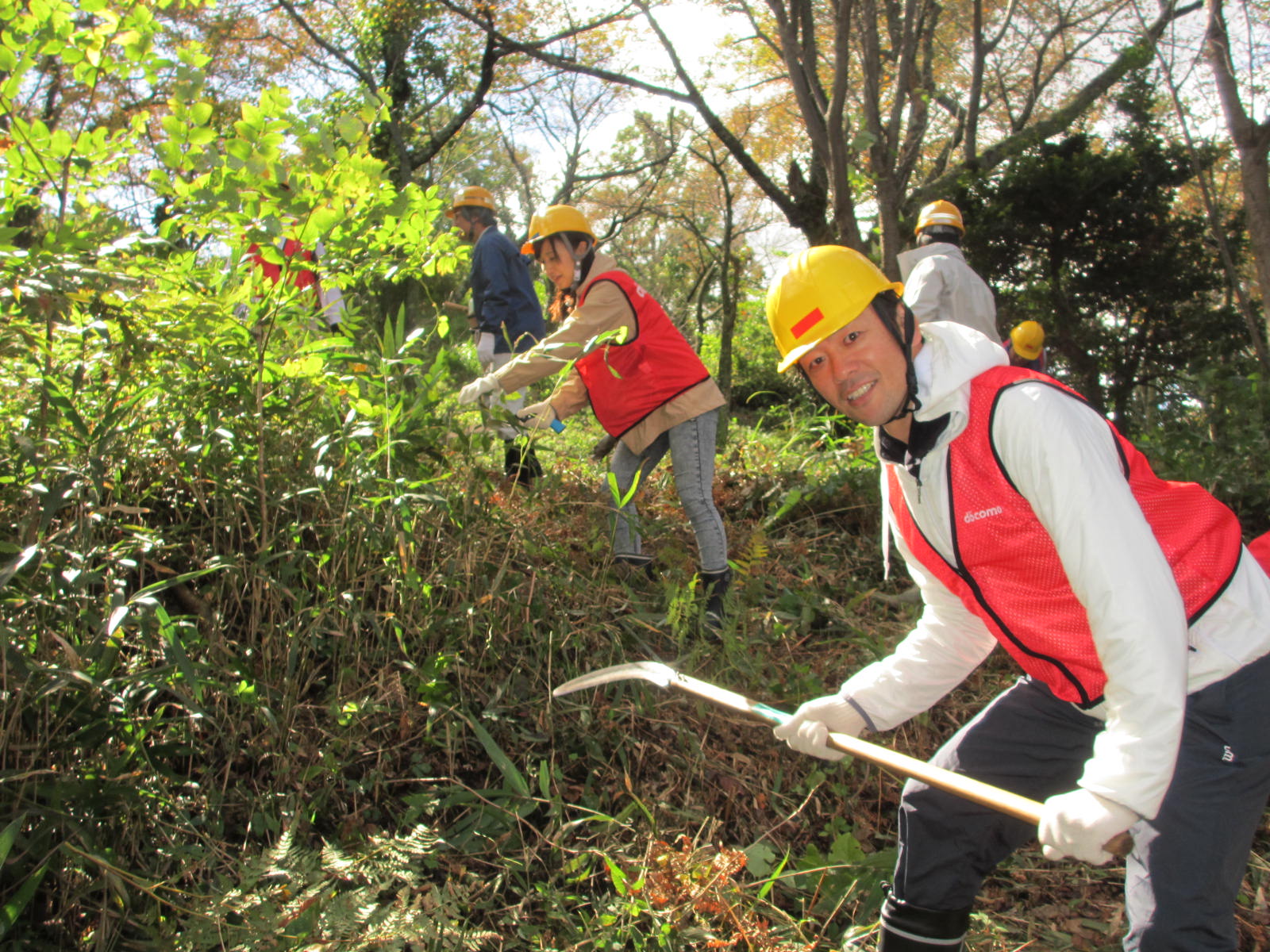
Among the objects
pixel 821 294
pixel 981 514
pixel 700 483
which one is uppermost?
pixel 821 294

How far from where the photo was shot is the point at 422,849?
2.33 m

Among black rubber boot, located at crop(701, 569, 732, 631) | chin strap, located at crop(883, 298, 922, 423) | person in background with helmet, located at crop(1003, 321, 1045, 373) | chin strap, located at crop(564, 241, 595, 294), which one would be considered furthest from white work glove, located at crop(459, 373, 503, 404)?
person in background with helmet, located at crop(1003, 321, 1045, 373)

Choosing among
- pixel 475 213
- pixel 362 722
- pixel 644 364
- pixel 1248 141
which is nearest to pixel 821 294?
pixel 362 722

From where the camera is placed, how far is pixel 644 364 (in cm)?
387

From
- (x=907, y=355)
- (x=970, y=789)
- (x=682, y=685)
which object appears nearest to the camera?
(x=970, y=789)

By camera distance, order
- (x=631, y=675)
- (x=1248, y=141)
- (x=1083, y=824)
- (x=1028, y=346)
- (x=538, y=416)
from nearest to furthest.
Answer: (x=1083, y=824) < (x=631, y=675) < (x=538, y=416) < (x=1248, y=141) < (x=1028, y=346)

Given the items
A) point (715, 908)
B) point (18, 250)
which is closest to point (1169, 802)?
point (715, 908)

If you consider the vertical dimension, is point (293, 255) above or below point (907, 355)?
above

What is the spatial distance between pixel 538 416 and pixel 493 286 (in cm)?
229

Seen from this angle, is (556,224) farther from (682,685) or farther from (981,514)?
(981,514)

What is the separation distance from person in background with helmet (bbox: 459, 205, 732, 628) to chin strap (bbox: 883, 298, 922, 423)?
1831 millimetres

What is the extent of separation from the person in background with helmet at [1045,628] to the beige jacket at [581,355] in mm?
1534

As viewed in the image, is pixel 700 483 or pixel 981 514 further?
pixel 700 483

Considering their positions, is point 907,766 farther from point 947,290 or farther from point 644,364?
point 947,290
